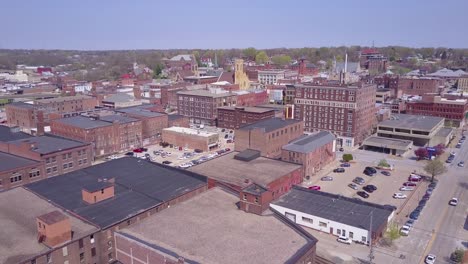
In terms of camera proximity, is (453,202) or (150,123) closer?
(453,202)

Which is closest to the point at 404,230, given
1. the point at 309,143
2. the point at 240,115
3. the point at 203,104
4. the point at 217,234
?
the point at 217,234

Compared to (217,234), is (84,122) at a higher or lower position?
higher

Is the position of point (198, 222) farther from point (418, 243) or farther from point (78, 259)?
point (418, 243)

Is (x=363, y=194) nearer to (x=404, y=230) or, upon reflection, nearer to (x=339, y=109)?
(x=404, y=230)

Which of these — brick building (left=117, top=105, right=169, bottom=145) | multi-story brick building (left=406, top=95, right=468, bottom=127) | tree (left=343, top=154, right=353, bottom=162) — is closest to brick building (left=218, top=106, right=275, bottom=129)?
brick building (left=117, top=105, right=169, bottom=145)

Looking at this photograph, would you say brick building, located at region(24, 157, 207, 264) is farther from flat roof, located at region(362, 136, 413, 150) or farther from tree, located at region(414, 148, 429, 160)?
flat roof, located at region(362, 136, 413, 150)

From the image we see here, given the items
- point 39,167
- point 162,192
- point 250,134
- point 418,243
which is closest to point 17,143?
point 39,167
